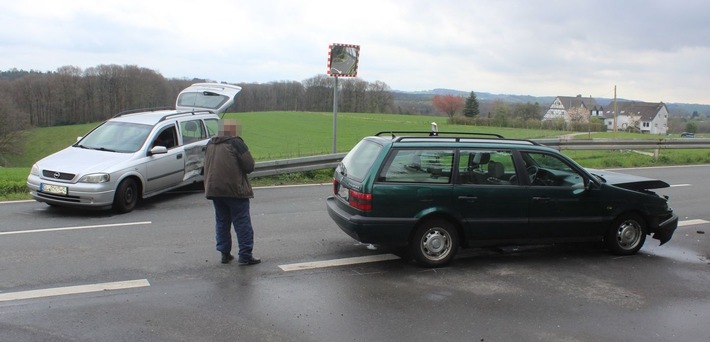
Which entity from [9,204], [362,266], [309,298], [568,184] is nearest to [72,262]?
[309,298]

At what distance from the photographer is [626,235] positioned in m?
6.80

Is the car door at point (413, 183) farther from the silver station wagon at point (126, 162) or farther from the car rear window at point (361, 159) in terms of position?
the silver station wagon at point (126, 162)

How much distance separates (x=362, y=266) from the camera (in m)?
6.18

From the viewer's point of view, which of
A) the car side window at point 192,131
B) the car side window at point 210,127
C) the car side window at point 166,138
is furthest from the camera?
the car side window at point 210,127

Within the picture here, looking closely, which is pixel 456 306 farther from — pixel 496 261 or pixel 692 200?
pixel 692 200

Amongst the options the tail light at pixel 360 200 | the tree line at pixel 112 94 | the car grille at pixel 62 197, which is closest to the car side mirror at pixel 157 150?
the car grille at pixel 62 197

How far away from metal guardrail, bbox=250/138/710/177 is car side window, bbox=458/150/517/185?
706cm

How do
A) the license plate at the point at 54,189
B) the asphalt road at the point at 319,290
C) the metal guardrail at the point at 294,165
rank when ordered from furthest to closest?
1. the metal guardrail at the point at 294,165
2. the license plate at the point at 54,189
3. the asphalt road at the point at 319,290

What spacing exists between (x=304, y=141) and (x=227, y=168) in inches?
1633

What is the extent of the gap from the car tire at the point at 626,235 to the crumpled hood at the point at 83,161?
7652 millimetres

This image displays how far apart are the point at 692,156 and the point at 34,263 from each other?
2078 centimetres

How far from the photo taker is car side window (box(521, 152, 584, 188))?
254 inches

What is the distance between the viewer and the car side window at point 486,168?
6.20 metres

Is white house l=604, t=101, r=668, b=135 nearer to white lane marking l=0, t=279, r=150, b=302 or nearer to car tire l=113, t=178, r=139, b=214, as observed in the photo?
car tire l=113, t=178, r=139, b=214
